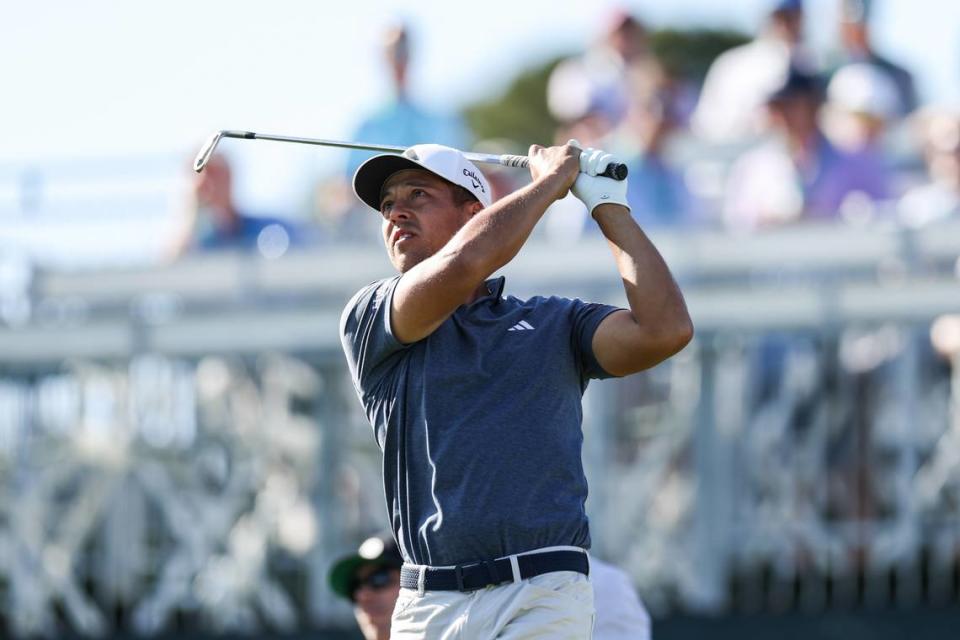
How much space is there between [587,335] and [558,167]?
0.41 m

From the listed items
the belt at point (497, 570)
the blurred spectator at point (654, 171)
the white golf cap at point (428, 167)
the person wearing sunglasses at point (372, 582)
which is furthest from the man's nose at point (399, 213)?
the blurred spectator at point (654, 171)

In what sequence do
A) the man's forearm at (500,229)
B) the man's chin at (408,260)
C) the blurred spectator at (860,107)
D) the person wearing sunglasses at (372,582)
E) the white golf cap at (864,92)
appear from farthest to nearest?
the white golf cap at (864,92), the blurred spectator at (860,107), the person wearing sunglasses at (372,582), the man's chin at (408,260), the man's forearm at (500,229)

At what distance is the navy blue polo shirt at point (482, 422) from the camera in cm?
467

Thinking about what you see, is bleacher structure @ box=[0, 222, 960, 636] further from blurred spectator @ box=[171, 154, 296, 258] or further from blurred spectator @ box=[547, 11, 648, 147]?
blurred spectator @ box=[547, 11, 648, 147]

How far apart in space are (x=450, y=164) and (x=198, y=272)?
4993mm

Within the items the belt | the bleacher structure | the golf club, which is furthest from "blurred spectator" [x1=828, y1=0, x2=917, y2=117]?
the belt

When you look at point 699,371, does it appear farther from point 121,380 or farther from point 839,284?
point 121,380

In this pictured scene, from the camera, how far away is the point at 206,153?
5.29 m

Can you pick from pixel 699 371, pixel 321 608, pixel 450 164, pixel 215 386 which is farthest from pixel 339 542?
pixel 450 164

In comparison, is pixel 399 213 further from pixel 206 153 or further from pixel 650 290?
pixel 650 290

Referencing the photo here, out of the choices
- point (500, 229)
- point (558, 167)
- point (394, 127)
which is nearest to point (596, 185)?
point (558, 167)

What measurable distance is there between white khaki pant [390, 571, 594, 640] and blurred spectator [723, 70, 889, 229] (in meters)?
4.82

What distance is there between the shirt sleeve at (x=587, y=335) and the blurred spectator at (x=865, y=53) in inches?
233

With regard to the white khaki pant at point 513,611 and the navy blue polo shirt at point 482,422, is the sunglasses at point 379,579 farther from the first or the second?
the white khaki pant at point 513,611
